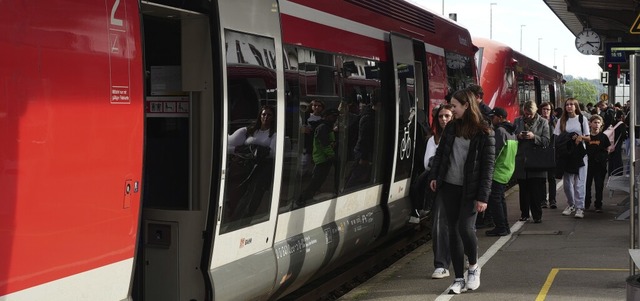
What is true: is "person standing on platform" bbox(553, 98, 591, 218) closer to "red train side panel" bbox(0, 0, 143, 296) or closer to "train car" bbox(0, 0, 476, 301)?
"train car" bbox(0, 0, 476, 301)

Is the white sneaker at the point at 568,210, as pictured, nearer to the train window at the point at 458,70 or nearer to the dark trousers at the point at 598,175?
the dark trousers at the point at 598,175

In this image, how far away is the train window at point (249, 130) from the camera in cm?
584

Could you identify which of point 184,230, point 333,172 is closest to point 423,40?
point 333,172

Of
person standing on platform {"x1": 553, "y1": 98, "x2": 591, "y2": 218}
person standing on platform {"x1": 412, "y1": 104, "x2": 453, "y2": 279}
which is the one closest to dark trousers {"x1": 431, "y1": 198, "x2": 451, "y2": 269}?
person standing on platform {"x1": 412, "y1": 104, "x2": 453, "y2": 279}

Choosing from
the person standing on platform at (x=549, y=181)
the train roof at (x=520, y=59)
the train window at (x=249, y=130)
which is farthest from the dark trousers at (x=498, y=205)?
the train roof at (x=520, y=59)

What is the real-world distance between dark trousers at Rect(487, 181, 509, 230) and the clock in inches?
527

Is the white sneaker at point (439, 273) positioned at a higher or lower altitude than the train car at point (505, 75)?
lower

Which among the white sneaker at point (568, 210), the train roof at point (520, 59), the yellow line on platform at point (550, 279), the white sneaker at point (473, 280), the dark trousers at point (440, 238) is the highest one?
the train roof at point (520, 59)

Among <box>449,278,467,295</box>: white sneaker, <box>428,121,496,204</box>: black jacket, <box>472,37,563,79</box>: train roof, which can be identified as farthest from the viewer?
<box>472,37,563,79</box>: train roof

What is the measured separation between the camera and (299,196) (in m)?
7.18

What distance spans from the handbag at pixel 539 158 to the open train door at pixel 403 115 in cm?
256

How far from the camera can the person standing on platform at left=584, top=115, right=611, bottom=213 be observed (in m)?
13.6

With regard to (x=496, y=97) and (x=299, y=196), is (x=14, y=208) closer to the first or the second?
(x=299, y=196)

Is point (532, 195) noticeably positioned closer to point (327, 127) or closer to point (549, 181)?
point (549, 181)
